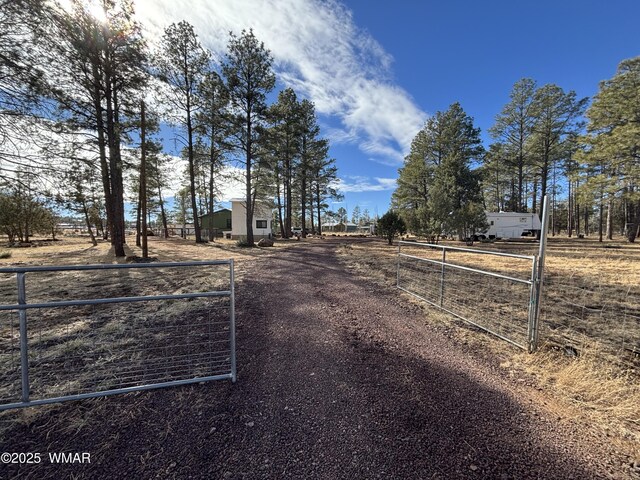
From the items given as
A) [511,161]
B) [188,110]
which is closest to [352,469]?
[188,110]

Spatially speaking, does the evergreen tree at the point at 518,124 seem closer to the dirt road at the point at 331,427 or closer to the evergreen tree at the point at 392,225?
the evergreen tree at the point at 392,225

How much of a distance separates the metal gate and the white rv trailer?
3130 cm

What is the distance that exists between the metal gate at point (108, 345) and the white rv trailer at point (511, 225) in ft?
103

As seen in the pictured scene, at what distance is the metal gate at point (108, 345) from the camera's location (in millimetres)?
2203

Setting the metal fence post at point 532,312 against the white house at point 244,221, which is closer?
the metal fence post at point 532,312

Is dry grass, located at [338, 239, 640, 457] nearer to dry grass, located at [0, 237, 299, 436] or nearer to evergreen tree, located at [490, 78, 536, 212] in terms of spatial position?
dry grass, located at [0, 237, 299, 436]

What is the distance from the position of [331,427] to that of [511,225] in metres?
34.2

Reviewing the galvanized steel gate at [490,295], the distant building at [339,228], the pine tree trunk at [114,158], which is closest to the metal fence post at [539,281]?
the galvanized steel gate at [490,295]

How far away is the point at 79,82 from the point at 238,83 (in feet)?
30.3

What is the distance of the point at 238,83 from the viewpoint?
16500 millimetres

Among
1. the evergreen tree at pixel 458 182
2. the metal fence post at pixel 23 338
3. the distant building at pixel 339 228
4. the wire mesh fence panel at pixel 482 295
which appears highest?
the evergreen tree at pixel 458 182

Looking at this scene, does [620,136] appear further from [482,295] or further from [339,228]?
[339,228]

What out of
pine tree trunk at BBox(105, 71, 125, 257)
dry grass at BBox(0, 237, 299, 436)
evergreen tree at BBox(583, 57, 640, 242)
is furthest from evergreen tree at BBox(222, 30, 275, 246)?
evergreen tree at BBox(583, 57, 640, 242)

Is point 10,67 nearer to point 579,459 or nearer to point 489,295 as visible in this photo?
point 579,459
